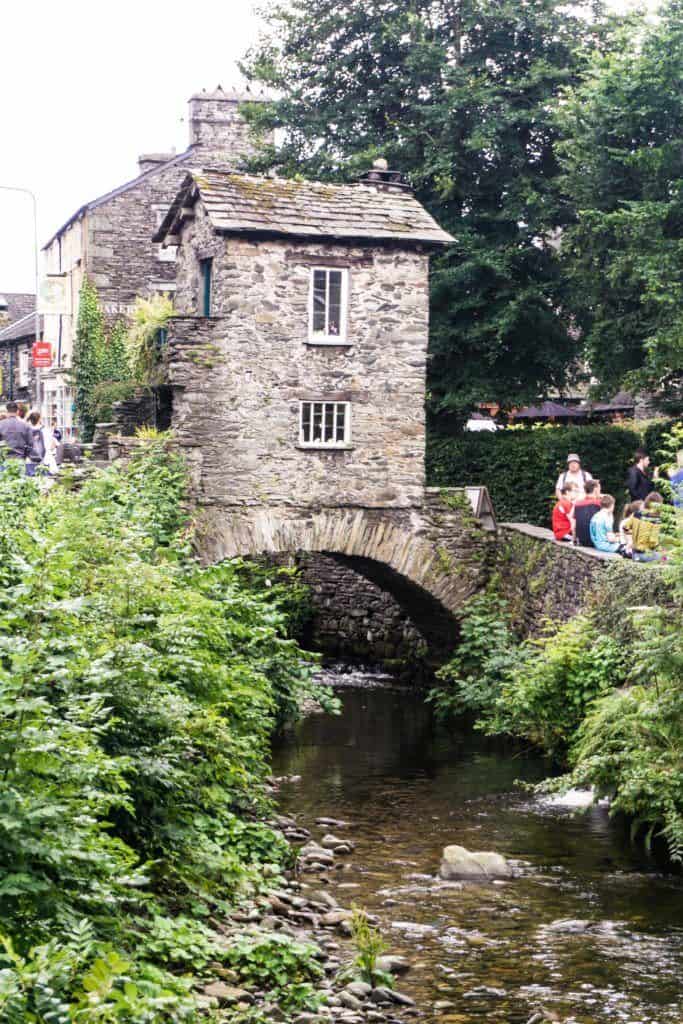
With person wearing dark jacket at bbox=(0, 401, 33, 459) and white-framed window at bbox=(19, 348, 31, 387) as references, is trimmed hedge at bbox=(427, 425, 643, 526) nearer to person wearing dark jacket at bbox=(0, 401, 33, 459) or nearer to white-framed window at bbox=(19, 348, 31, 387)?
person wearing dark jacket at bbox=(0, 401, 33, 459)

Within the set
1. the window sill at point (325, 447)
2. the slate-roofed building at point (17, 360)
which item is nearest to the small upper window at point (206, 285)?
the window sill at point (325, 447)

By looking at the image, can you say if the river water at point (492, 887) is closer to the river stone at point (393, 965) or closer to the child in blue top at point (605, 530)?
the river stone at point (393, 965)

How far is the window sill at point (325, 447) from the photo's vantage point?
876 inches

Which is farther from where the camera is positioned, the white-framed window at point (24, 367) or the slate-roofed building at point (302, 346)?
the white-framed window at point (24, 367)

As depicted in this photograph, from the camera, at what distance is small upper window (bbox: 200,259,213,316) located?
22.9 metres

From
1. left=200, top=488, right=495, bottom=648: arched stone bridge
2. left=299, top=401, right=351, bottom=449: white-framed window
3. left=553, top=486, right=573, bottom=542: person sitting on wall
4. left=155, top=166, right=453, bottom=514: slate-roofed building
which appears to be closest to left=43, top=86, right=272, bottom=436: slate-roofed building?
left=155, top=166, right=453, bottom=514: slate-roofed building

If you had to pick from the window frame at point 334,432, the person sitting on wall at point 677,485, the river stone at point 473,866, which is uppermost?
the window frame at point 334,432

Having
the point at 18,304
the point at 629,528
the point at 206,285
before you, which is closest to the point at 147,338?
the point at 206,285

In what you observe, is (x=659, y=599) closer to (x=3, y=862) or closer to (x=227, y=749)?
(x=227, y=749)

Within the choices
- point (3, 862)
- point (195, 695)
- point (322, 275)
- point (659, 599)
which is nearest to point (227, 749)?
point (195, 695)

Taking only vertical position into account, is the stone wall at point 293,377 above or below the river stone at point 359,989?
above

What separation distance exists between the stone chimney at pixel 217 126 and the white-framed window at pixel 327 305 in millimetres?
16060

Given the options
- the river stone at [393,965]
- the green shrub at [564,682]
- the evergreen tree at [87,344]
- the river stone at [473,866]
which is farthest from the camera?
the evergreen tree at [87,344]

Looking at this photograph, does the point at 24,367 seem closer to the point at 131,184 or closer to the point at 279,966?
the point at 131,184
